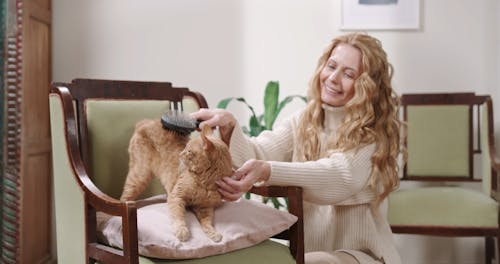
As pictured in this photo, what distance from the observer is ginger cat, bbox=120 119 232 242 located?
5.18 ft

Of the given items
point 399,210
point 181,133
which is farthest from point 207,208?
point 399,210

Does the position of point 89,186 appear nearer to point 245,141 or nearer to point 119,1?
point 245,141

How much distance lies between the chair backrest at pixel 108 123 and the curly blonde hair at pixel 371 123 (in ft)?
1.79


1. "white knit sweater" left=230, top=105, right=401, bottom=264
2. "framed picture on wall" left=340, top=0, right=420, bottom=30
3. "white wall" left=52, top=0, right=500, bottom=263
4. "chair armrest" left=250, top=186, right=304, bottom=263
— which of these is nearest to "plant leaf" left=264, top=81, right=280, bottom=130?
"white wall" left=52, top=0, right=500, bottom=263

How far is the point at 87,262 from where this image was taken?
1.70m

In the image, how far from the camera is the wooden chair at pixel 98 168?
1.61 m

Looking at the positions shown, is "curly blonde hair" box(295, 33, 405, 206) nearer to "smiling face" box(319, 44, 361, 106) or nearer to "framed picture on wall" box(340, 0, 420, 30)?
"smiling face" box(319, 44, 361, 106)

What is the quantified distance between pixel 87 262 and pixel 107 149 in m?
0.38

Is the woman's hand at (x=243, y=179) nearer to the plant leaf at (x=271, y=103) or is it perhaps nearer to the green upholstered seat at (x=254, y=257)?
the green upholstered seat at (x=254, y=257)

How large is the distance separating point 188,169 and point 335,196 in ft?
1.57

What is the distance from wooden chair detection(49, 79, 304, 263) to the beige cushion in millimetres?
1324

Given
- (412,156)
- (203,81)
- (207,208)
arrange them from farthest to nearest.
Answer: (203,81)
(412,156)
(207,208)

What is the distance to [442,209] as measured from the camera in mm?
2971

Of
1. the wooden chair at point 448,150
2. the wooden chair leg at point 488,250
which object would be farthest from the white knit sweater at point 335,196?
the wooden chair leg at point 488,250
